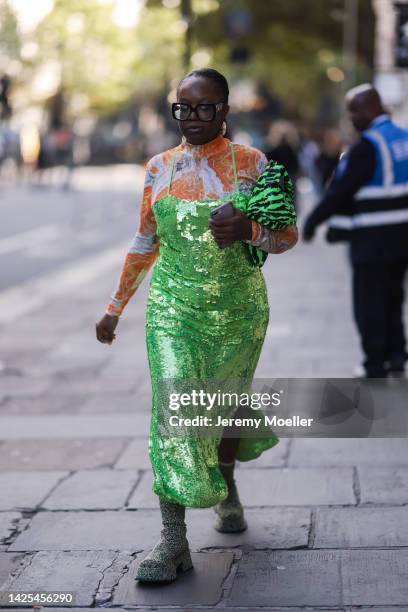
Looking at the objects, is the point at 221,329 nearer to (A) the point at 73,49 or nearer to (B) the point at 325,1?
(B) the point at 325,1

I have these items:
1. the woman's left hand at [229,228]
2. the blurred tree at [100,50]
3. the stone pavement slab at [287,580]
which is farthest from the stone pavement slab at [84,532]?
the blurred tree at [100,50]

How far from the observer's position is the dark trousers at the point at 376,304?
723 centimetres

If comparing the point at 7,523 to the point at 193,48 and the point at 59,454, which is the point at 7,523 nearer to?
the point at 59,454

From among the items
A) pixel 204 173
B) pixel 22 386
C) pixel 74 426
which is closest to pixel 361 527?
pixel 204 173

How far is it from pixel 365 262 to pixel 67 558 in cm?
336

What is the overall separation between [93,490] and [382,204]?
2717 mm

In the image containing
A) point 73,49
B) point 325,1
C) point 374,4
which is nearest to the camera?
point 374,4

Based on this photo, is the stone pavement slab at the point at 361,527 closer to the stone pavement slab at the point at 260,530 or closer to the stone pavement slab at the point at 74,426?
the stone pavement slab at the point at 260,530

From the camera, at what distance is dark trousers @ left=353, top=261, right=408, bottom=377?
23.7 ft

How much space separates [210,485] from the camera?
402 centimetres

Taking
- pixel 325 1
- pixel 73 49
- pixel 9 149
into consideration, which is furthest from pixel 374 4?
pixel 73 49

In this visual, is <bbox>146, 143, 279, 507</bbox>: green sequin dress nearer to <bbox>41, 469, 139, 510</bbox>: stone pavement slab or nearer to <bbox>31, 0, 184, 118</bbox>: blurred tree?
<bbox>41, 469, 139, 510</bbox>: stone pavement slab

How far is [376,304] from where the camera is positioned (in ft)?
23.7

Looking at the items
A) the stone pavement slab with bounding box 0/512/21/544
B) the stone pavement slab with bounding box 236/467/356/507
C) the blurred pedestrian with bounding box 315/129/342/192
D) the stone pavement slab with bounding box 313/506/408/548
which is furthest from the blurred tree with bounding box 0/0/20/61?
the stone pavement slab with bounding box 313/506/408/548
